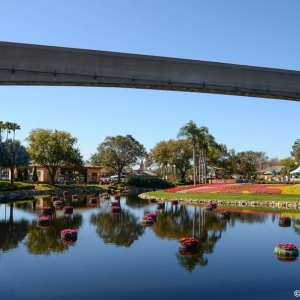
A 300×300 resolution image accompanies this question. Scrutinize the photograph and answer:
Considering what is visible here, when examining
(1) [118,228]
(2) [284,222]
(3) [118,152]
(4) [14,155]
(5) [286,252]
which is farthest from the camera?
(3) [118,152]

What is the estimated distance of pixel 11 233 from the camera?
990 inches

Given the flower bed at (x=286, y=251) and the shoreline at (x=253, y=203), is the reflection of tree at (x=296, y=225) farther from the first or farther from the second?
the shoreline at (x=253, y=203)

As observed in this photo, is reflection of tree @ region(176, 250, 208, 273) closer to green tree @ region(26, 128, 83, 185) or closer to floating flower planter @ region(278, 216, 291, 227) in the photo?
floating flower planter @ region(278, 216, 291, 227)

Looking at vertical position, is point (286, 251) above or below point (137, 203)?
below

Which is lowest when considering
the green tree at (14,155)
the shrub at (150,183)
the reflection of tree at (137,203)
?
the reflection of tree at (137,203)

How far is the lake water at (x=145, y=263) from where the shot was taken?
13344mm

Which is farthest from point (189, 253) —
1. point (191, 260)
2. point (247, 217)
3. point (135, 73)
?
point (247, 217)

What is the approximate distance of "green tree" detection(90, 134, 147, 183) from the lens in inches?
3878

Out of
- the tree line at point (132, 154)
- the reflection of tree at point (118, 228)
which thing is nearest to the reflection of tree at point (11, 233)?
the reflection of tree at point (118, 228)

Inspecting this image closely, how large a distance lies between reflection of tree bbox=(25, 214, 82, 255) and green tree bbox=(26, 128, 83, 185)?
167ft

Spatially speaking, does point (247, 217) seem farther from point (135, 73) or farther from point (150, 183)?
point (150, 183)

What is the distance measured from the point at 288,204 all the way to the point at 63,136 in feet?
180

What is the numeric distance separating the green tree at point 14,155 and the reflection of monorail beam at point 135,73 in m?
54.3

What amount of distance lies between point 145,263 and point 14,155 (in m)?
57.7
